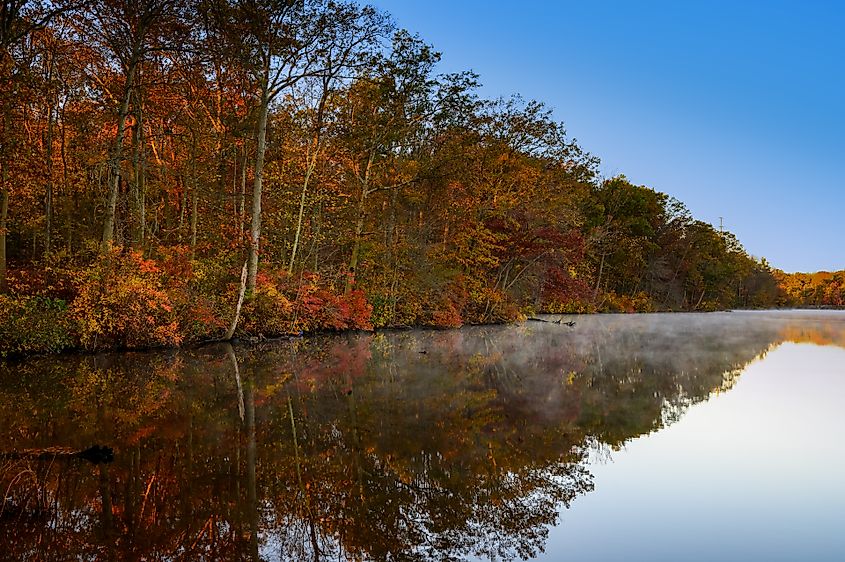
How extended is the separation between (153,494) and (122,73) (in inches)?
702

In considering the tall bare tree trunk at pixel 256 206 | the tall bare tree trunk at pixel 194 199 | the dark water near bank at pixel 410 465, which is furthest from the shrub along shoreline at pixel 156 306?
the dark water near bank at pixel 410 465

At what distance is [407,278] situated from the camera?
82.3ft

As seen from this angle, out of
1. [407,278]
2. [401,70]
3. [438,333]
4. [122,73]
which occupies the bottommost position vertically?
[438,333]

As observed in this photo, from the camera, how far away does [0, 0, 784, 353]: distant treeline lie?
14.9 meters

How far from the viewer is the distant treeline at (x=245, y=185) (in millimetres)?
14945

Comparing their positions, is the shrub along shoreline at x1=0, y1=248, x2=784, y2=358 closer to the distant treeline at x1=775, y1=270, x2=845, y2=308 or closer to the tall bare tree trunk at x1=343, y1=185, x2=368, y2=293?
the tall bare tree trunk at x1=343, y1=185, x2=368, y2=293

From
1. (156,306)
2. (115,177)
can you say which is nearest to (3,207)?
(115,177)

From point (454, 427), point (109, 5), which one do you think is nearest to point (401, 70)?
point (109, 5)

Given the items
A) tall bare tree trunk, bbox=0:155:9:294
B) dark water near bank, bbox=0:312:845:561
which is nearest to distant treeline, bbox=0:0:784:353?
tall bare tree trunk, bbox=0:155:9:294

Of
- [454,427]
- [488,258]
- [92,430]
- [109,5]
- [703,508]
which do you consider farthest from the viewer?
[488,258]

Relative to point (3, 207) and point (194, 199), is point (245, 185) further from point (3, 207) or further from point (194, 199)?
point (3, 207)

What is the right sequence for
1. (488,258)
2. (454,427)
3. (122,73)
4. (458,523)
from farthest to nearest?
(488,258)
(122,73)
(454,427)
(458,523)

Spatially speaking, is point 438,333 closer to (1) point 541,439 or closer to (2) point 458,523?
(1) point 541,439

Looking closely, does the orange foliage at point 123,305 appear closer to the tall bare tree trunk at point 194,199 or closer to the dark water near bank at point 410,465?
the dark water near bank at point 410,465
